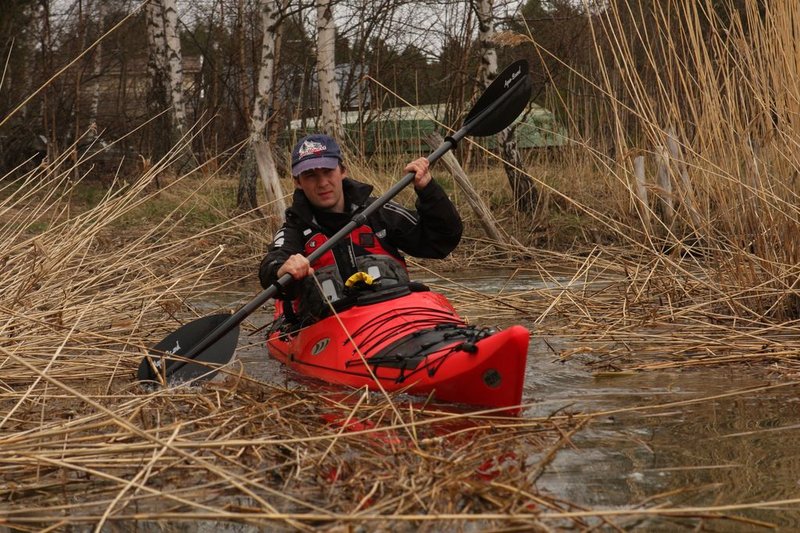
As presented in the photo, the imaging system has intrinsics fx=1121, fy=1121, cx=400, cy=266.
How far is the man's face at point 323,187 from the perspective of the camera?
174 inches

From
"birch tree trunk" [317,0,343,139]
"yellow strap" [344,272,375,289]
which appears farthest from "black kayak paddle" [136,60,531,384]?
"birch tree trunk" [317,0,343,139]

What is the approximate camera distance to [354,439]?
292 centimetres

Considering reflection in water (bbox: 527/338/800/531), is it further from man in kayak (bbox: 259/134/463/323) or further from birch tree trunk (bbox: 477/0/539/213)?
birch tree trunk (bbox: 477/0/539/213)

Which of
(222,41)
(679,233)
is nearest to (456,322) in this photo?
(679,233)

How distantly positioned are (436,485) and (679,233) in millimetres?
4815

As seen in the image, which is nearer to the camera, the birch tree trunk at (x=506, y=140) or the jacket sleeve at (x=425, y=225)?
the jacket sleeve at (x=425, y=225)

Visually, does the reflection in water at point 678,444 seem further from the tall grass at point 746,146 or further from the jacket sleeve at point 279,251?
the jacket sleeve at point 279,251

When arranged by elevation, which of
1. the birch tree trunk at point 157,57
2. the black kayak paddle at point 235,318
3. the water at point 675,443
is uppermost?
the birch tree trunk at point 157,57

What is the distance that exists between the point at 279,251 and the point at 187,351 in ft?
1.74

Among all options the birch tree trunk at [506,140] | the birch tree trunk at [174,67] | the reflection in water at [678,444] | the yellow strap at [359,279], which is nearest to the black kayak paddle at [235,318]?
the yellow strap at [359,279]

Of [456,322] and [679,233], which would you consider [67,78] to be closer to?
[679,233]

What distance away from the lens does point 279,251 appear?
4.31 metres

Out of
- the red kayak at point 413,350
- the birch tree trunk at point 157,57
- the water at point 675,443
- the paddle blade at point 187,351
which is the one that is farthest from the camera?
the birch tree trunk at point 157,57

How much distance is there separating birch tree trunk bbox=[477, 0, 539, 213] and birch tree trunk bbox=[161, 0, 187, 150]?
5.11 m
